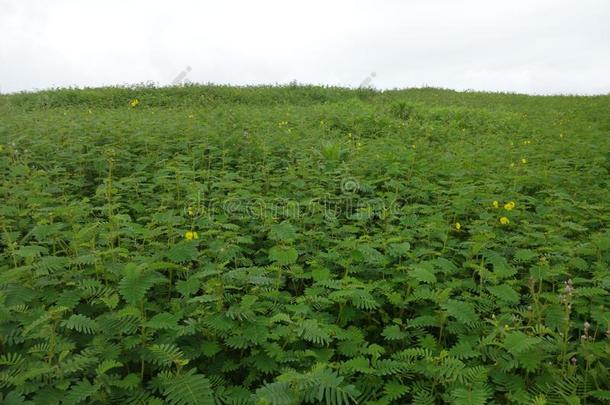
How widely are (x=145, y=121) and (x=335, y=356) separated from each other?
16.4 ft

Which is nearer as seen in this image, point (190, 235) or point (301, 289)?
point (190, 235)

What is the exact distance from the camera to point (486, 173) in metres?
4.86

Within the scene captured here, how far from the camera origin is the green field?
203cm

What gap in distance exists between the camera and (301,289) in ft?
9.73

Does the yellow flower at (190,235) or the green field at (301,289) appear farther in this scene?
the yellow flower at (190,235)

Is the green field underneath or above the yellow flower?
underneath

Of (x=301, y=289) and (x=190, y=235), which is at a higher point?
(x=190, y=235)

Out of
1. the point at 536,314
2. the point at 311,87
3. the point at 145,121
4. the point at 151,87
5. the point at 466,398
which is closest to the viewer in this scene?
the point at 466,398

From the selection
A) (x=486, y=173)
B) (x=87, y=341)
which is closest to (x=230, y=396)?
(x=87, y=341)

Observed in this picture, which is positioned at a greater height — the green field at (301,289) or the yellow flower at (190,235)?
the yellow flower at (190,235)

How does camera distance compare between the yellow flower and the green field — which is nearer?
the green field

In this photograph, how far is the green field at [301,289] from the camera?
79.8 inches

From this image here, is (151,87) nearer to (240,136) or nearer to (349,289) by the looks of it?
(240,136)

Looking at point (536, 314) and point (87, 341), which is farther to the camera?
point (536, 314)
